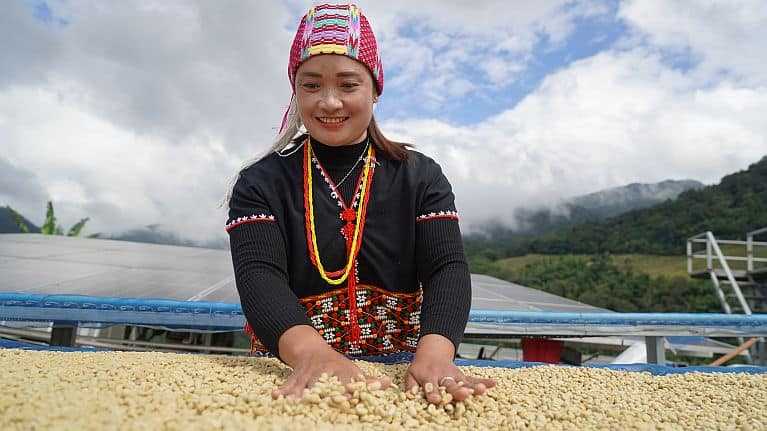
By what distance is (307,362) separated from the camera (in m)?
1.03

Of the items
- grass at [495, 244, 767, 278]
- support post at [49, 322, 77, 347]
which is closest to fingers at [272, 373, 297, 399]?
support post at [49, 322, 77, 347]

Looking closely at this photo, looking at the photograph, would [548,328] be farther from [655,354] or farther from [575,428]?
[575,428]

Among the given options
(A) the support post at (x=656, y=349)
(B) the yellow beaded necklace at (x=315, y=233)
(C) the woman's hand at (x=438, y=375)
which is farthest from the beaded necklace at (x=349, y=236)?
(A) the support post at (x=656, y=349)

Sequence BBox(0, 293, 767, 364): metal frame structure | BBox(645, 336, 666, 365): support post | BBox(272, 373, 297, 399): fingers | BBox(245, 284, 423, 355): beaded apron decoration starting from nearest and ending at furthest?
BBox(272, 373, 297, 399): fingers, BBox(245, 284, 423, 355): beaded apron decoration, BBox(0, 293, 767, 364): metal frame structure, BBox(645, 336, 666, 365): support post

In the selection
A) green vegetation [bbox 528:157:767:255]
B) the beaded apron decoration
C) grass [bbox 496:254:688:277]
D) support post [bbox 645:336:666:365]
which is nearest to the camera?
the beaded apron decoration

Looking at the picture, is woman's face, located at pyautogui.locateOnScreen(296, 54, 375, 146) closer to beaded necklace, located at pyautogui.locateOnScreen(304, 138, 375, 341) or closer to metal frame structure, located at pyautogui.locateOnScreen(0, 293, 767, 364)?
beaded necklace, located at pyautogui.locateOnScreen(304, 138, 375, 341)

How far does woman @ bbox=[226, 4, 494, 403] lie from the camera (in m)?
1.24

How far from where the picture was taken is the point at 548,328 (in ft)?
8.66

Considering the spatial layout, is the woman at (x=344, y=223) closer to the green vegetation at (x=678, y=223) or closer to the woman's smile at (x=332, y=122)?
the woman's smile at (x=332, y=122)

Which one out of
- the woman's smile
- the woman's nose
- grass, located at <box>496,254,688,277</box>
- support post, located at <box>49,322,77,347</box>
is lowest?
support post, located at <box>49,322,77,347</box>

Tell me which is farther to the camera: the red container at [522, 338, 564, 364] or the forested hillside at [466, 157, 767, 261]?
the forested hillside at [466, 157, 767, 261]

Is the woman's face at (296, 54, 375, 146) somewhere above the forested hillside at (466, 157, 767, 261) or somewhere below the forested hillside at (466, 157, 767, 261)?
below

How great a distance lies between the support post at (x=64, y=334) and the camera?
2.10 metres

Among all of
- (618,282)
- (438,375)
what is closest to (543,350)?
(438,375)
